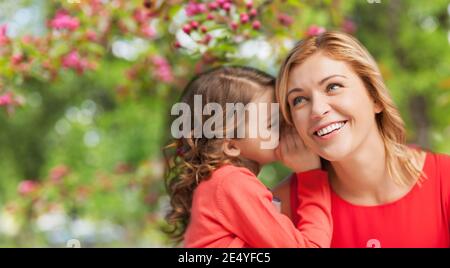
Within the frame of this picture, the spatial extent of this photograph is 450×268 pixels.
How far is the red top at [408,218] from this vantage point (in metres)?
1.48

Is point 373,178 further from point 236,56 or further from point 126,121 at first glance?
point 126,121

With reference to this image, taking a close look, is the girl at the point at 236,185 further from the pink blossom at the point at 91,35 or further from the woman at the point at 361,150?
the pink blossom at the point at 91,35

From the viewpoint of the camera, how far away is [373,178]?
5.07 ft

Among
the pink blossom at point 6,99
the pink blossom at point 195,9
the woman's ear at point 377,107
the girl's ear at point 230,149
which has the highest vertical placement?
the pink blossom at point 195,9

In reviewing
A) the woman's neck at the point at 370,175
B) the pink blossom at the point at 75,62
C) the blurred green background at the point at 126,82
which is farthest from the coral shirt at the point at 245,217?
the pink blossom at the point at 75,62

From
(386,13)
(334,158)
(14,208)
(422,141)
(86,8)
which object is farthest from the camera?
(386,13)

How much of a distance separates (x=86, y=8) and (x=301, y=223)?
4.92ft

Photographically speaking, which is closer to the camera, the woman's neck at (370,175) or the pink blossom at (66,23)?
the woman's neck at (370,175)

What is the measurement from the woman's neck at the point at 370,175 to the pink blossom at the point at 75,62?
1292 mm

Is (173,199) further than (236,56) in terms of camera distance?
No

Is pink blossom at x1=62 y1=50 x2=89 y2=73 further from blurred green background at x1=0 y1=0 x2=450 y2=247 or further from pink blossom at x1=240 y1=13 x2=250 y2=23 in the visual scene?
pink blossom at x1=240 y1=13 x2=250 y2=23

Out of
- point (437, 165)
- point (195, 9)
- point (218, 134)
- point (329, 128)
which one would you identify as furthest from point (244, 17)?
point (437, 165)
